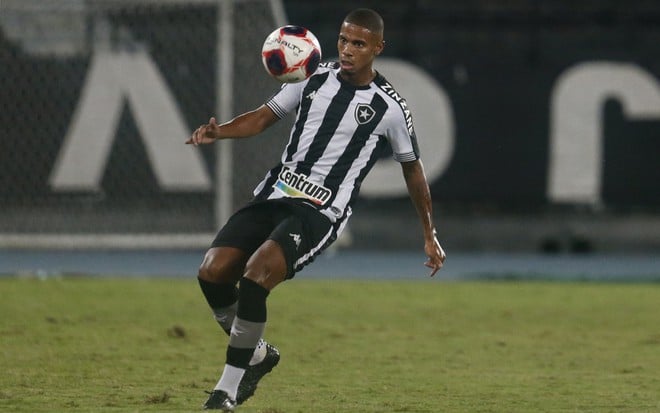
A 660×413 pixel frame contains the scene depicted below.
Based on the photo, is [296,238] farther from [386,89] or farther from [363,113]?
[386,89]

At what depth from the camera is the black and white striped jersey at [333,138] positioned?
259 inches

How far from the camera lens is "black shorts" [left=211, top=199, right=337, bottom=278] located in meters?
6.38

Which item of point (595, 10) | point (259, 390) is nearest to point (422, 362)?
point (259, 390)

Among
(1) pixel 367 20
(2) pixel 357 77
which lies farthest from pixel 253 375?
(1) pixel 367 20

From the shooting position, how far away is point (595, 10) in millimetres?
15992

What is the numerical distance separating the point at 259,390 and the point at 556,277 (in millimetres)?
7832

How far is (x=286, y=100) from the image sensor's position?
6.70 m

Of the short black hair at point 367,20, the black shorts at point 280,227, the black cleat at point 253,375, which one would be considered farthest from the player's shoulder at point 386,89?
the black cleat at point 253,375

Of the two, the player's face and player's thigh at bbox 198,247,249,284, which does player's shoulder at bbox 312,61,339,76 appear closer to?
the player's face

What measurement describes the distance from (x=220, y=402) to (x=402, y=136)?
1.74m

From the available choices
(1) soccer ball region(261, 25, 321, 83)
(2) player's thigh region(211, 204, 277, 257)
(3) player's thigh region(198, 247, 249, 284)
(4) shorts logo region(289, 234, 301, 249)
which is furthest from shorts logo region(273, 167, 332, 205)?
(1) soccer ball region(261, 25, 321, 83)

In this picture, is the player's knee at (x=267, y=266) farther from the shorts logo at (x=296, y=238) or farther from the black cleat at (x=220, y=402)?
the black cleat at (x=220, y=402)

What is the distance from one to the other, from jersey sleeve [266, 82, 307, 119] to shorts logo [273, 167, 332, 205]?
34cm

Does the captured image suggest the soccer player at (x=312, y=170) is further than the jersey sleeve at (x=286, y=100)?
No
